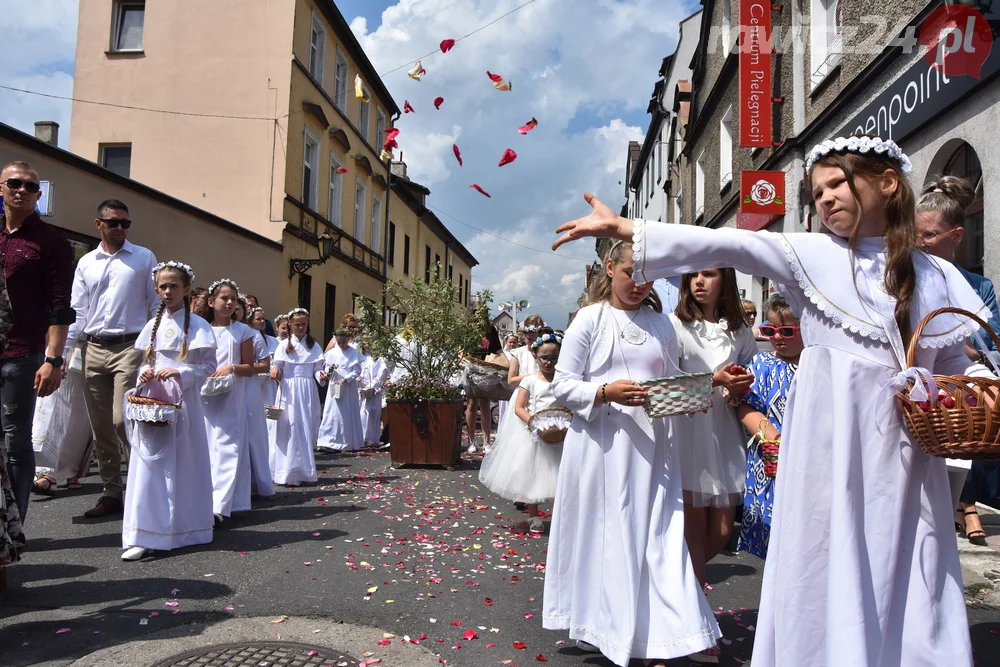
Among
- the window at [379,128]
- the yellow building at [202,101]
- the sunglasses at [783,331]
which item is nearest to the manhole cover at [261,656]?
the sunglasses at [783,331]

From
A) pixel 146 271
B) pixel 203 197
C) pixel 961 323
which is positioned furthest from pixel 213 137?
pixel 961 323

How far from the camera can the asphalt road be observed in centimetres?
366

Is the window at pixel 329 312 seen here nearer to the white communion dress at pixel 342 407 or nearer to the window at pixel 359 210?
the window at pixel 359 210

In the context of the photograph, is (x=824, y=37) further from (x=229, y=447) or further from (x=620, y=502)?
(x=620, y=502)

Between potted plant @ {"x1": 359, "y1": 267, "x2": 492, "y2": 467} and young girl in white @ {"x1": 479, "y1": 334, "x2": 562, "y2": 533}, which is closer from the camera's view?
young girl in white @ {"x1": 479, "y1": 334, "x2": 562, "y2": 533}

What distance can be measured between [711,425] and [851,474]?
5.51ft

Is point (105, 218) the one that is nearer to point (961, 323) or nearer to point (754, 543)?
Answer: point (754, 543)

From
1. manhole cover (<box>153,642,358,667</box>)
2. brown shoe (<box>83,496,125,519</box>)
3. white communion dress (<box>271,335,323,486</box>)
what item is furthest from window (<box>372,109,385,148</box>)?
manhole cover (<box>153,642,358,667</box>)

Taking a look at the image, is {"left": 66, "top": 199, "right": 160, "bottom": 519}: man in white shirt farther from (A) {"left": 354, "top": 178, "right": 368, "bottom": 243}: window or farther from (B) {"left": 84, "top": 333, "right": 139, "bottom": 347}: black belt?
(A) {"left": 354, "top": 178, "right": 368, "bottom": 243}: window

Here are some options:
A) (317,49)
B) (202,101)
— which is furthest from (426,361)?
(317,49)

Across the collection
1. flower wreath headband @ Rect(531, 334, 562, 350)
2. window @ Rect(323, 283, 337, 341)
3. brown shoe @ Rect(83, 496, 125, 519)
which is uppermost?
window @ Rect(323, 283, 337, 341)

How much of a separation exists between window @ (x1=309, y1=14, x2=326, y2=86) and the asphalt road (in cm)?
1713

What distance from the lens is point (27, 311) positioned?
5.04 meters

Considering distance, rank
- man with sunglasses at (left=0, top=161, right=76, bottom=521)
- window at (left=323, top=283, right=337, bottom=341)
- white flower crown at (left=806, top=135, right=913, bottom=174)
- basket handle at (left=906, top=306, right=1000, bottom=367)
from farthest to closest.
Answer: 1. window at (left=323, top=283, right=337, bottom=341)
2. man with sunglasses at (left=0, top=161, right=76, bottom=521)
3. white flower crown at (left=806, top=135, right=913, bottom=174)
4. basket handle at (left=906, top=306, right=1000, bottom=367)
